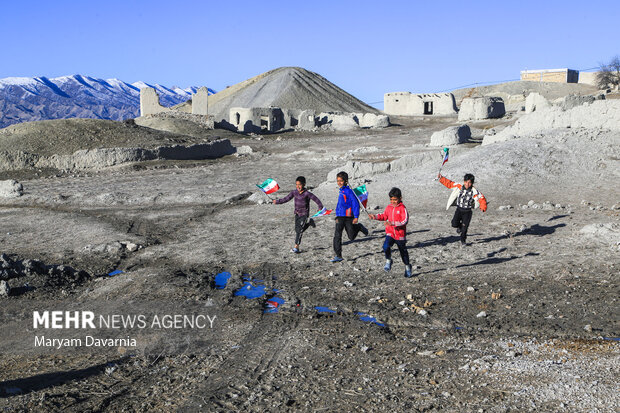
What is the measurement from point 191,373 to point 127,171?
18415 millimetres

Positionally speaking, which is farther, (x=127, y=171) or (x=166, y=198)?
(x=127, y=171)

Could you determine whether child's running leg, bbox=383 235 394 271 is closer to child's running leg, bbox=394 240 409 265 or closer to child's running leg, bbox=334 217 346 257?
child's running leg, bbox=394 240 409 265

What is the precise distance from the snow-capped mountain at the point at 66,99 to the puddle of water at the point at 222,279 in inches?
4800

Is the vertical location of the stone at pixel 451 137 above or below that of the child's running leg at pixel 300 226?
above

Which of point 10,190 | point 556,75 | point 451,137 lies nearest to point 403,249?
point 10,190

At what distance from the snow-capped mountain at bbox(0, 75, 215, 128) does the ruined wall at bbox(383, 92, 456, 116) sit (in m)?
80.4

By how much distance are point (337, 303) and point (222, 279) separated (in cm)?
221

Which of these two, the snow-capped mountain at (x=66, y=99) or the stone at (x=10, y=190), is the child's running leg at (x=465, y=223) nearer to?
the stone at (x=10, y=190)

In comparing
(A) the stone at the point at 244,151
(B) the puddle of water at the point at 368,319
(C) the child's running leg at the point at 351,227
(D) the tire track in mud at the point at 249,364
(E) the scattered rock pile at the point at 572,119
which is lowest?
(B) the puddle of water at the point at 368,319

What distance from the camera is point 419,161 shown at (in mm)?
17312

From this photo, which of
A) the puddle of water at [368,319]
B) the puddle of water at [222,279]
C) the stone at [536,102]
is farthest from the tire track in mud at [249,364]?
the stone at [536,102]

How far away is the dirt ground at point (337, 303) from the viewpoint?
16.2 feet

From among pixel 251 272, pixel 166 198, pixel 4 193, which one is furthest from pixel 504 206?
pixel 4 193

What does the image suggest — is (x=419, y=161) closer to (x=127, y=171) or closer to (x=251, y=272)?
(x=251, y=272)
